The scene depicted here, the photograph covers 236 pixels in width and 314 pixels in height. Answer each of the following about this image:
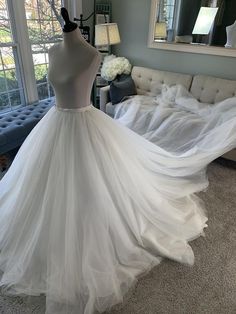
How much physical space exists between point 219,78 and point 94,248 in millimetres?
2385

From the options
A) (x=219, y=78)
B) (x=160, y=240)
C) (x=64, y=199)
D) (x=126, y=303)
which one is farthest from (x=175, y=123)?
(x=126, y=303)

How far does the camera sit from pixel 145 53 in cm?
329

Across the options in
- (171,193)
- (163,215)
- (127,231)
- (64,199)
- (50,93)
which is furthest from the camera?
(50,93)

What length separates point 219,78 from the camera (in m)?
2.75

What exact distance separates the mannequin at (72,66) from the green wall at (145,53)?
2.08 metres

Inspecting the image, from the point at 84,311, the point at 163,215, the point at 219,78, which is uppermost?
the point at 219,78

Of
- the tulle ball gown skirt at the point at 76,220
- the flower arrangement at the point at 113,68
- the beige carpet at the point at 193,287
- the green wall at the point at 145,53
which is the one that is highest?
the green wall at the point at 145,53

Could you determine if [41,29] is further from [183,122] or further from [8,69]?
[183,122]

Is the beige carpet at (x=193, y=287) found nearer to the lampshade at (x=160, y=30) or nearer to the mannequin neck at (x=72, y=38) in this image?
the mannequin neck at (x=72, y=38)

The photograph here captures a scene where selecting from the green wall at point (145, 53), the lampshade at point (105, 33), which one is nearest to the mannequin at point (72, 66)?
the lampshade at point (105, 33)

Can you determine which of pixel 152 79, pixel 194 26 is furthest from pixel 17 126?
pixel 194 26

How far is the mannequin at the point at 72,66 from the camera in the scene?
1174 mm

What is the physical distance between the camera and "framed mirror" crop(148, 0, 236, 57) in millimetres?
2633

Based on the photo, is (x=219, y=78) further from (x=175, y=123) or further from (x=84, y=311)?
(x=84, y=311)
